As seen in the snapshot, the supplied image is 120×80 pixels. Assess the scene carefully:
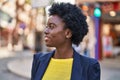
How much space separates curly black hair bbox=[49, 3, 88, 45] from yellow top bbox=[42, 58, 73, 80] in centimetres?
19

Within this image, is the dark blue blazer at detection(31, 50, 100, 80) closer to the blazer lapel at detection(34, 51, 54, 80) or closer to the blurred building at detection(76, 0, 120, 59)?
the blazer lapel at detection(34, 51, 54, 80)

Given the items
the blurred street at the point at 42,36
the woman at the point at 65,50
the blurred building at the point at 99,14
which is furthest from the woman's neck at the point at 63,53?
the blurred building at the point at 99,14

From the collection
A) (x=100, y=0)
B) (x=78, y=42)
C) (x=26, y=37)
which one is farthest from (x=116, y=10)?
(x=78, y=42)

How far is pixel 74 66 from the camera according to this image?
245cm

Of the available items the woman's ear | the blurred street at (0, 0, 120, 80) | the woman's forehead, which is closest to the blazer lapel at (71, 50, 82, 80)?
the woman's ear

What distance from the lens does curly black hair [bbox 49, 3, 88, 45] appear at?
2.45 metres

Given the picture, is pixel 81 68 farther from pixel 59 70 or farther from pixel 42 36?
pixel 42 36

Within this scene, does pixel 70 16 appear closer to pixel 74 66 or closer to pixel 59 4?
pixel 59 4

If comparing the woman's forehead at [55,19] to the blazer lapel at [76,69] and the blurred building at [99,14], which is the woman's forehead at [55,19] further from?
the blurred building at [99,14]

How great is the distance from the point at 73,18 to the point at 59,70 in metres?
0.36

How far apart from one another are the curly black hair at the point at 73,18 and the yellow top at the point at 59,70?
193 millimetres

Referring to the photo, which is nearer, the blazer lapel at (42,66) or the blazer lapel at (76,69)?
the blazer lapel at (76,69)

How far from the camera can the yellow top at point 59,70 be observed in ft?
8.07

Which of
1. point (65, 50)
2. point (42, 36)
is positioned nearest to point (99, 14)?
point (42, 36)
